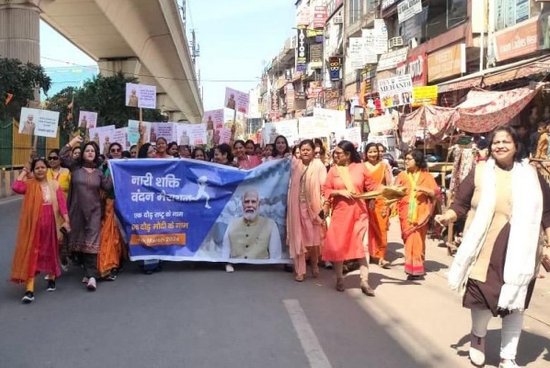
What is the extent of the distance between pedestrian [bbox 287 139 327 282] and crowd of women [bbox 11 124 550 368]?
0.01 m

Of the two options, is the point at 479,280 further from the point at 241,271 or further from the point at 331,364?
the point at 241,271

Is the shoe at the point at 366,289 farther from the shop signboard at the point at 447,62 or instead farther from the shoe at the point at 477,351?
the shop signboard at the point at 447,62

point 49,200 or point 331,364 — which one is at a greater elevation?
point 49,200

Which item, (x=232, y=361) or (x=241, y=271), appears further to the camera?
(x=241, y=271)

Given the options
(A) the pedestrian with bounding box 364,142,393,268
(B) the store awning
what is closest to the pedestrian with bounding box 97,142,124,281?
(A) the pedestrian with bounding box 364,142,393,268

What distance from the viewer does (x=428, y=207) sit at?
24.9ft

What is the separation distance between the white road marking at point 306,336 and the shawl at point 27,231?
272 cm

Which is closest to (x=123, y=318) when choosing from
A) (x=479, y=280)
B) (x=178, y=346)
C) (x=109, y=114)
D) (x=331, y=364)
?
(x=178, y=346)

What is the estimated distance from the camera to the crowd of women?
409cm

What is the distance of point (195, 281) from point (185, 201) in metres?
1.24

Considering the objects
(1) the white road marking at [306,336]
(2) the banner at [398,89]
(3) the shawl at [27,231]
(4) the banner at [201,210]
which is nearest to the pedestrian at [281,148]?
(4) the banner at [201,210]

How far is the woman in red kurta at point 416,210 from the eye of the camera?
742 centimetres

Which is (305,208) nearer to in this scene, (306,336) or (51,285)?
(306,336)

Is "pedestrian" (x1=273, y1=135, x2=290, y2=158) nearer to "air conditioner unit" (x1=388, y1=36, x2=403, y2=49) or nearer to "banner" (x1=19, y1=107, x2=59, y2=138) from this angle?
"banner" (x1=19, y1=107, x2=59, y2=138)
